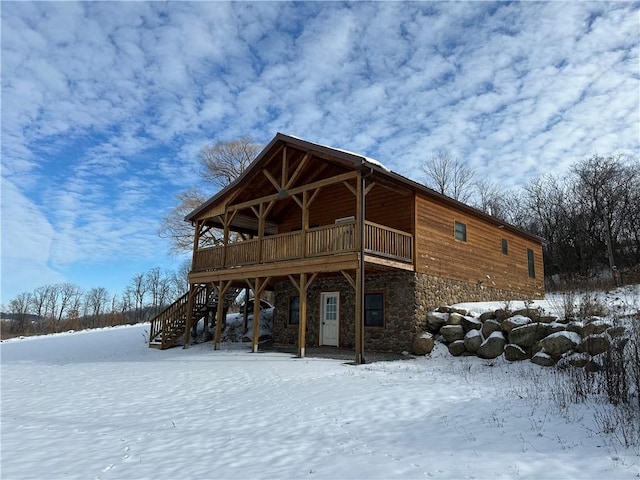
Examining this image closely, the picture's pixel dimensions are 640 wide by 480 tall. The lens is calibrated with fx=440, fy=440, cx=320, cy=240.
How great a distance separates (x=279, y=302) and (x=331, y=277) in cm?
360

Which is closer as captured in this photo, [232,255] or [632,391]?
[632,391]

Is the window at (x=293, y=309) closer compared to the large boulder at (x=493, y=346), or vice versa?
the large boulder at (x=493, y=346)

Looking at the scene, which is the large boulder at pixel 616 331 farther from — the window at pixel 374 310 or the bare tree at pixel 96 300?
the bare tree at pixel 96 300

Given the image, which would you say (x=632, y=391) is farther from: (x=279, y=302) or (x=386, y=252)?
(x=279, y=302)

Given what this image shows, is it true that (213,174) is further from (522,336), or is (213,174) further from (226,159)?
(522,336)

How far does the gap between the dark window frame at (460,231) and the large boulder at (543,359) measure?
22.1 ft

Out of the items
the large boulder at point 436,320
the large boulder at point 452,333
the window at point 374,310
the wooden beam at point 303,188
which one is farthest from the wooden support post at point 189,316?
the large boulder at point 452,333

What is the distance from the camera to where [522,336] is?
39.0ft

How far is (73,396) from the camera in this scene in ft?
30.5

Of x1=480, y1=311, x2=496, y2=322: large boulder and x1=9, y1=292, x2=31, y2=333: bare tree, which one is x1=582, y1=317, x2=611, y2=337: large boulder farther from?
x1=9, y1=292, x2=31, y2=333: bare tree

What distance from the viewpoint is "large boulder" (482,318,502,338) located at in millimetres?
12883

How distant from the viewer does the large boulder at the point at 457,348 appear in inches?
522

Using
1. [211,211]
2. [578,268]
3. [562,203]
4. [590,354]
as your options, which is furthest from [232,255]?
[562,203]

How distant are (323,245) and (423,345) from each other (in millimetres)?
4489
